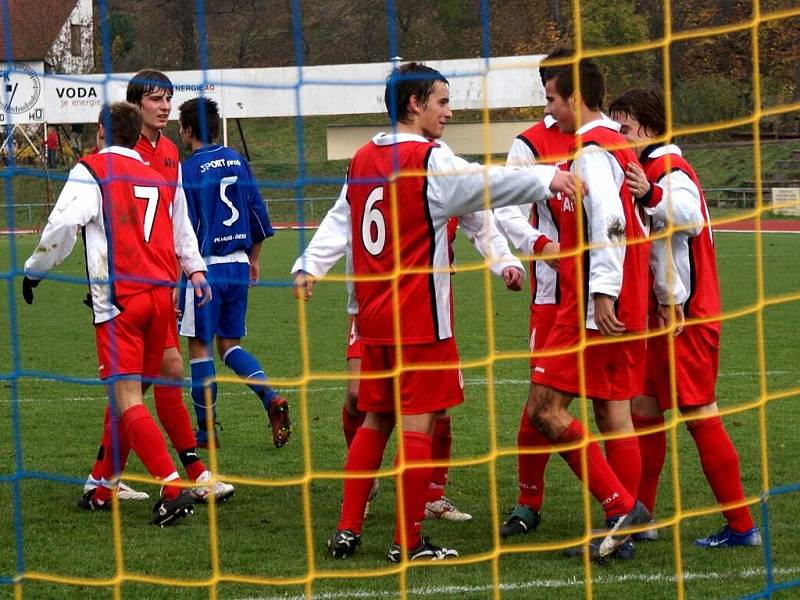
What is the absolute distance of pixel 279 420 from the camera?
6098 mm

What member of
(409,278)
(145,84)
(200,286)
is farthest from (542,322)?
(145,84)

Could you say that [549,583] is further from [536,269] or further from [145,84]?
[145,84]

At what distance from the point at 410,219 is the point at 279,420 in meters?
1.99

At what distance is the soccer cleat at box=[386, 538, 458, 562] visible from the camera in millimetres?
4484

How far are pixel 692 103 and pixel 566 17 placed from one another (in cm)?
596

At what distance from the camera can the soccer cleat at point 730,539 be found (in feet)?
15.3

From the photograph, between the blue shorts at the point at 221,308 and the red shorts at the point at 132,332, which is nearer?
the red shorts at the point at 132,332

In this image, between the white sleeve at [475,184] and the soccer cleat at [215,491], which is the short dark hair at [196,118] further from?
the white sleeve at [475,184]

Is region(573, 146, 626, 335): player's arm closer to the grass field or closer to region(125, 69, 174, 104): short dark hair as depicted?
the grass field

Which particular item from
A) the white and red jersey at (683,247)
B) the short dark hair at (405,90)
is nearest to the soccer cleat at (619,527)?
the white and red jersey at (683,247)

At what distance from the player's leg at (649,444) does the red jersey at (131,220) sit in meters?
1.97

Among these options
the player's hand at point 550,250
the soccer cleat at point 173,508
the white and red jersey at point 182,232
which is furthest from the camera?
the white and red jersey at point 182,232

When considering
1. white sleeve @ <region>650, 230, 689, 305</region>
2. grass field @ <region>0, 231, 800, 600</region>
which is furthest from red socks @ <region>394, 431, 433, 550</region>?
white sleeve @ <region>650, 230, 689, 305</region>

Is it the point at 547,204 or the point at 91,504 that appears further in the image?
the point at 91,504
